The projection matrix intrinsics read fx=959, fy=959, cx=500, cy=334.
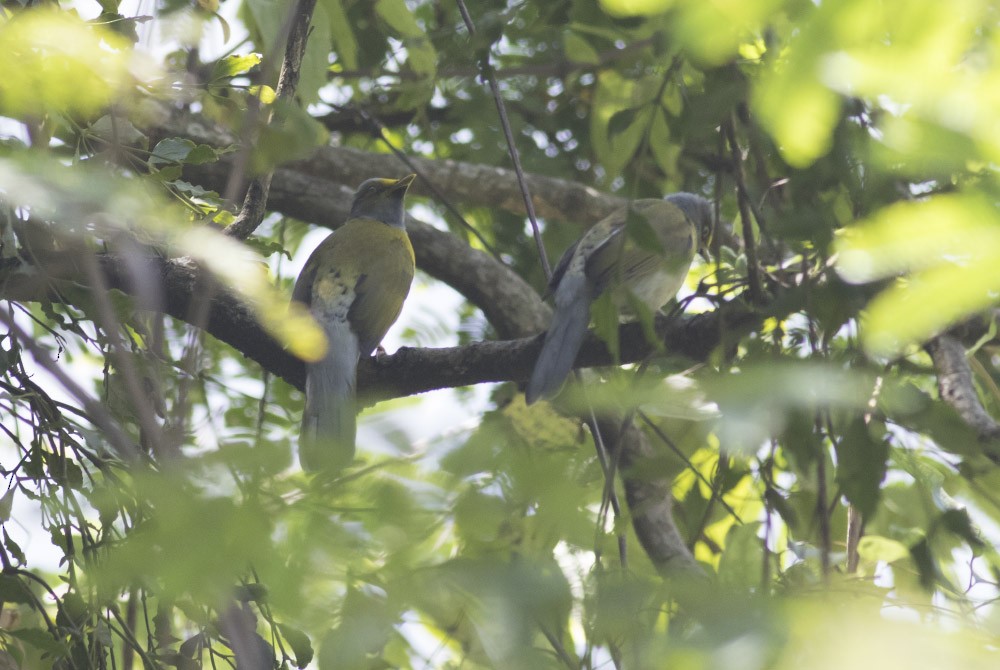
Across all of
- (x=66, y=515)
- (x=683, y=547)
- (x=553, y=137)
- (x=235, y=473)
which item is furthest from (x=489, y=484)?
(x=553, y=137)

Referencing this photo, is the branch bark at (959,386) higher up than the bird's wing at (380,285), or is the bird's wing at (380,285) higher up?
the bird's wing at (380,285)

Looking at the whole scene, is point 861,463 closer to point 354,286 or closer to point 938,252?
point 938,252

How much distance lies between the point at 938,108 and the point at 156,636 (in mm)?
1737

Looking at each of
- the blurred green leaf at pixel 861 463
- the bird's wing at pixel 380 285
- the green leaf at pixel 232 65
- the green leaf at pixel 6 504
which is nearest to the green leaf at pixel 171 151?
the green leaf at pixel 232 65

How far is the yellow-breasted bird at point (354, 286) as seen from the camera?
2.71 metres

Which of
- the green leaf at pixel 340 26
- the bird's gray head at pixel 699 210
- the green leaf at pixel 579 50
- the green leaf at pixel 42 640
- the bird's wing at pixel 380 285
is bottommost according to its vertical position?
the green leaf at pixel 42 640

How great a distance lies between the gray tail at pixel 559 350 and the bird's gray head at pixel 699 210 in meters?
1.46

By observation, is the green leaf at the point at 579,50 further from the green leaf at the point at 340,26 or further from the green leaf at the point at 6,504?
the green leaf at the point at 6,504

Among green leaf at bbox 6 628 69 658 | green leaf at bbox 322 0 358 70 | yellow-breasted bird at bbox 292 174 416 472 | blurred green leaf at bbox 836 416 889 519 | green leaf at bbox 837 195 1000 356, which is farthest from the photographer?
yellow-breasted bird at bbox 292 174 416 472

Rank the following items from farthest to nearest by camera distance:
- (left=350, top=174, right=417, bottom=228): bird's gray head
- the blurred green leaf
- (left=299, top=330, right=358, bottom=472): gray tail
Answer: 1. (left=350, top=174, right=417, bottom=228): bird's gray head
2. (left=299, top=330, right=358, bottom=472): gray tail
3. the blurred green leaf

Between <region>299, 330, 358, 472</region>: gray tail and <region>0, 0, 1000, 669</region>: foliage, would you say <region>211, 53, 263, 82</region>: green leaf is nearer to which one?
<region>0, 0, 1000, 669</region>: foliage

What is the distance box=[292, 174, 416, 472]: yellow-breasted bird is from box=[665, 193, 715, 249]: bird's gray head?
1236 millimetres

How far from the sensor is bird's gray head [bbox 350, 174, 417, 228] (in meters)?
4.12

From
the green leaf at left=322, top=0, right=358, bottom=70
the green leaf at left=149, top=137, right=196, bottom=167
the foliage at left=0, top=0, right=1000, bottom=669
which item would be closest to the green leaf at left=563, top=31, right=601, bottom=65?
the green leaf at left=322, top=0, right=358, bottom=70
